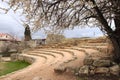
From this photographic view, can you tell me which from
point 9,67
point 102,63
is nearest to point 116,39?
point 102,63

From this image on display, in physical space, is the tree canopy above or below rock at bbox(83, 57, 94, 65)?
above

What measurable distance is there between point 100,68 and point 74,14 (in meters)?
2.82

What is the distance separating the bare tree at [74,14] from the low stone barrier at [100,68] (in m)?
0.94

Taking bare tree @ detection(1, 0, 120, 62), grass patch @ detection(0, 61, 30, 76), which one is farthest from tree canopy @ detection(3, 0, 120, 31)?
grass patch @ detection(0, 61, 30, 76)

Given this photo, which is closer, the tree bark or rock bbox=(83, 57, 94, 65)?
the tree bark

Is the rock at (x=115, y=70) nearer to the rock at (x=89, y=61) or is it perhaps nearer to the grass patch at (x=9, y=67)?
the rock at (x=89, y=61)

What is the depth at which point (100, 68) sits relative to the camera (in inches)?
500

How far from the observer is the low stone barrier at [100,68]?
41.0 feet

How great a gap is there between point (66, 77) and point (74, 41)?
15938 mm

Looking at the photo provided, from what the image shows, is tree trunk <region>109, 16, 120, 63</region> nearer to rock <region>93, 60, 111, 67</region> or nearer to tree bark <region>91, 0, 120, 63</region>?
tree bark <region>91, 0, 120, 63</region>

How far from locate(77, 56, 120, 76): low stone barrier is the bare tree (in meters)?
0.94

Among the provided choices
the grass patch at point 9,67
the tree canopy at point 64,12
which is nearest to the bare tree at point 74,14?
the tree canopy at point 64,12

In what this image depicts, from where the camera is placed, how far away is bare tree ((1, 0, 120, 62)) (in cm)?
1297

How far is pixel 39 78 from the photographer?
1287 cm
